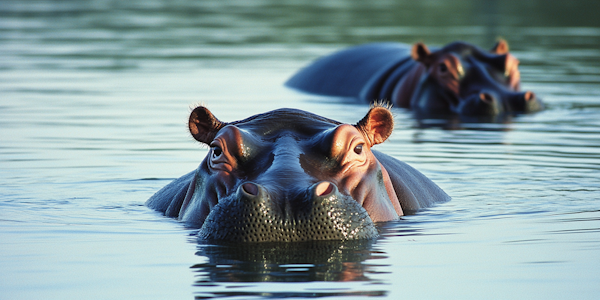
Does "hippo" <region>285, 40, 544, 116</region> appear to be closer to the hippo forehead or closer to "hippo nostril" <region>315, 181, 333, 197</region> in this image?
the hippo forehead

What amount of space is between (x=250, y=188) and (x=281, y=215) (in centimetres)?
21

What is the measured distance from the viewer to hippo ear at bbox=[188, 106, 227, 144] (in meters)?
6.55

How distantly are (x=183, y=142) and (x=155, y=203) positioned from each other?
12.2 feet

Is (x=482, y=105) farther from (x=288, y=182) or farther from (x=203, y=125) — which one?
(x=288, y=182)

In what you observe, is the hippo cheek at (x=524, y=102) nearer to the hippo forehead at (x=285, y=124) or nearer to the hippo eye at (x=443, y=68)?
the hippo eye at (x=443, y=68)

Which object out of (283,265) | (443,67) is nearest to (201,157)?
(283,265)

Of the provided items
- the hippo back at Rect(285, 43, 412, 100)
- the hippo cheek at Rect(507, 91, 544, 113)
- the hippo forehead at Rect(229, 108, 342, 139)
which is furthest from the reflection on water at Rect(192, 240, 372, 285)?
the hippo back at Rect(285, 43, 412, 100)

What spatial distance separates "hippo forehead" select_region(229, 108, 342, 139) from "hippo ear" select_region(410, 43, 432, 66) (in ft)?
26.9

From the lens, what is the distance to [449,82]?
47.9ft

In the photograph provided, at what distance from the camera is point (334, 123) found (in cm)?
674

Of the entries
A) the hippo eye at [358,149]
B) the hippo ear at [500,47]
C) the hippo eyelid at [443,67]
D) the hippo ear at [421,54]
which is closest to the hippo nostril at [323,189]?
the hippo eye at [358,149]

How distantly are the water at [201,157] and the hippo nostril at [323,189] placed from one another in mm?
258

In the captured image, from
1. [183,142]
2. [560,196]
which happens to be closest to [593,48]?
[183,142]

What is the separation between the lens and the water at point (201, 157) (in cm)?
521
